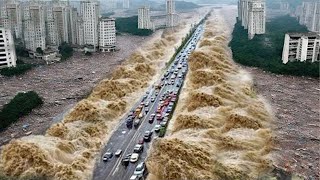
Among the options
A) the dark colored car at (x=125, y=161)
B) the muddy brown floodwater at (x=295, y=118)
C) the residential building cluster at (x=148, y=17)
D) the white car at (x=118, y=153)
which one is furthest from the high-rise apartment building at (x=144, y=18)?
the dark colored car at (x=125, y=161)

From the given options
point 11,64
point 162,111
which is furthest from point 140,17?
point 162,111

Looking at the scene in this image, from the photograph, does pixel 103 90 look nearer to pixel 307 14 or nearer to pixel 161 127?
pixel 161 127

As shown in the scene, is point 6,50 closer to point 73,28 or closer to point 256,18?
point 73,28

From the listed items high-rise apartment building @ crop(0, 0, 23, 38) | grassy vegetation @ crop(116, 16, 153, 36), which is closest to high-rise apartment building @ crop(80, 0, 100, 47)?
high-rise apartment building @ crop(0, 0, 23, 38)

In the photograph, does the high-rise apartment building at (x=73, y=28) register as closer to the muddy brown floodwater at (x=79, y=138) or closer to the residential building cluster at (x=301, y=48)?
the muddy brown floodwater at (x=79, y=138)

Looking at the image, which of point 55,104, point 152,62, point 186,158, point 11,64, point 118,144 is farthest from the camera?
point 152,62

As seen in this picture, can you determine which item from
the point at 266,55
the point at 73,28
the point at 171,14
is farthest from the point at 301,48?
the point at 171,14
